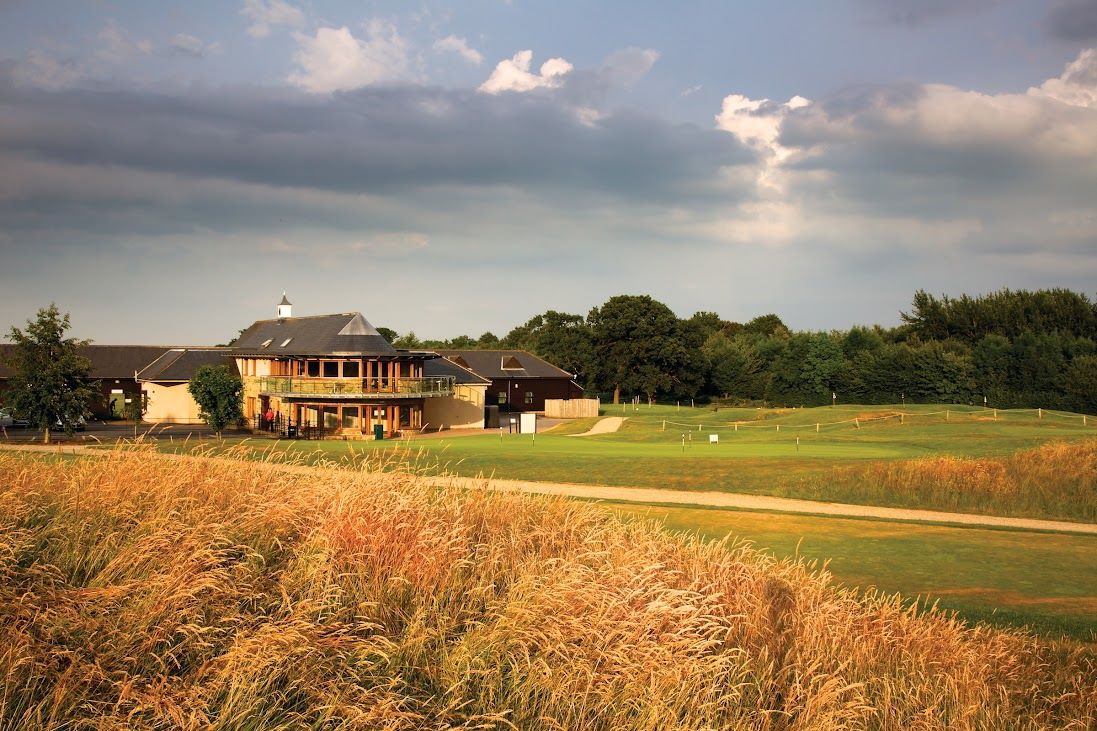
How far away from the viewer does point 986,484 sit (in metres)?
23.7

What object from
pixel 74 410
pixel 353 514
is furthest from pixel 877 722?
pixel 74 410

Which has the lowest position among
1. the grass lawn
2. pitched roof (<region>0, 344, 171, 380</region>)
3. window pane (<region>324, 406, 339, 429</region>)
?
the grass lawn

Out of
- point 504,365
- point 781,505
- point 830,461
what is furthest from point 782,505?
point 504,365

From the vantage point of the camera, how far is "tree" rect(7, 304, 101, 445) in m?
38.6

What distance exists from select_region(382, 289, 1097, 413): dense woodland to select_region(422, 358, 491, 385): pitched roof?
21372 mm

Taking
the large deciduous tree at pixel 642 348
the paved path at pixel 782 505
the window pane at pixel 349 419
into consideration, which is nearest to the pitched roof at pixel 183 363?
the window pane at pixel 349 419

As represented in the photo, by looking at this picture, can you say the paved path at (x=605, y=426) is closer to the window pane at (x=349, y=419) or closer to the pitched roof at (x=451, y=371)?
the pitched roof at (x=451, y=371)

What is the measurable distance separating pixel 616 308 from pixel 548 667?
250 feet

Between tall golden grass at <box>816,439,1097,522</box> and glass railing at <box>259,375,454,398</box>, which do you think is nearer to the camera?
tall golden grass at <box>816,439,1097,522</box>

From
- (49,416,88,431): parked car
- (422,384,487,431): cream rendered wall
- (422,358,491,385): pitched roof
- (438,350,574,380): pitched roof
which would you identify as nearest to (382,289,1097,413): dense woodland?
(438,350,574,380): pitched roof

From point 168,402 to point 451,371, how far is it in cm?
1883

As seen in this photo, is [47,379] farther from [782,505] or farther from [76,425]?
[782,505]

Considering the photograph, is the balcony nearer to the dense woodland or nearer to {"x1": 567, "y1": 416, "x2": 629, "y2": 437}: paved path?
{"x1": 567, "y1": 416, "x2": 629, "y2": 437}: paved path

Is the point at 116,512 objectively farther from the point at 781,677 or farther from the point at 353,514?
the point at 781,677
